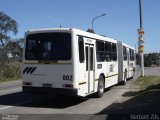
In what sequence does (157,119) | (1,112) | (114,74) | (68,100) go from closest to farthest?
(157,119)
(1,112)
(68,100)
(114,74)

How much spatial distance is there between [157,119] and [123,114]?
53.7 inches

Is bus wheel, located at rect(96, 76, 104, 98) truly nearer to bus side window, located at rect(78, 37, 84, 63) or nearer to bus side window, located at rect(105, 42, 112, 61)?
bus side window, located at rect(105, 42, 112, 61)

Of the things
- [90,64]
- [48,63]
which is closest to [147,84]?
[90,64]

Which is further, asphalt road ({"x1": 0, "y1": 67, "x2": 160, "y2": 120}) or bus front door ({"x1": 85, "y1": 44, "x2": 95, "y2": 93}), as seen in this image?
bus front door ({"x1": 85, "y1": 44, "x2": 95, "y2": 93})

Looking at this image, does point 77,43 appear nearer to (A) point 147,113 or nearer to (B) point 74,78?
(B) point 74,78

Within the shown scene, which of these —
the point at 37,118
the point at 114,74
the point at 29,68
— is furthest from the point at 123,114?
the point at 114,74

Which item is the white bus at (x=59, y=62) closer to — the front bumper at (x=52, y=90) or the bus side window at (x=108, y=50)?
the front bumper at (x=52, y=90)

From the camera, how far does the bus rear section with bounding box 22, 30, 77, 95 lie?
14461mm

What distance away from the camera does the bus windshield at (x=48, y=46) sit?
578 inches

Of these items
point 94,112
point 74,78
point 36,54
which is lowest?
point 94,112

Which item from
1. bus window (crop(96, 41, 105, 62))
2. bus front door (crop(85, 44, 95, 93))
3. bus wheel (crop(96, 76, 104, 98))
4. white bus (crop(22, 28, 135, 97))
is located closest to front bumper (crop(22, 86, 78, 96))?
white bus (crop(22, 28, 135, 97))

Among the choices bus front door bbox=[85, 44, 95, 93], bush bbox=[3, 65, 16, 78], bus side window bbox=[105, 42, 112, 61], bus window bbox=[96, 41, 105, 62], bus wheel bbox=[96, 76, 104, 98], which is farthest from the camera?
bush bbox=[3, 65, 16, 78]

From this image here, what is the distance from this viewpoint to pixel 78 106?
14.8 m

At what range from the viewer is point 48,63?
585 inches
